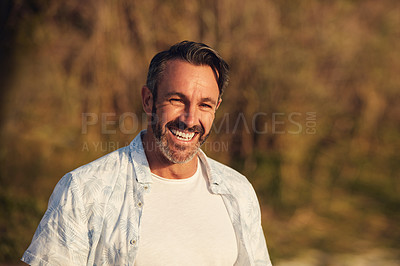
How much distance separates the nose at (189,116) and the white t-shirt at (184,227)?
35 centimetres

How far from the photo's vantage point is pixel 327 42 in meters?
8.13

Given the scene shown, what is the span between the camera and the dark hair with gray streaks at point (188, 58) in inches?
95.8

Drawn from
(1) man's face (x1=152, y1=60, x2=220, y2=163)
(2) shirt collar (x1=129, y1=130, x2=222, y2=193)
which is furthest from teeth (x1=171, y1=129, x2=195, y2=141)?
(2) shirt collar (x1=129, y1=130, x2=222, y2=193)

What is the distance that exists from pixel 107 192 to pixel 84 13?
559 centimetres

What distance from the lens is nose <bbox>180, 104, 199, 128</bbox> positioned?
7.94 feet

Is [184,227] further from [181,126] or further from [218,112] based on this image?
[218,112]

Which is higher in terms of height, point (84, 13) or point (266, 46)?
point (84, 13)

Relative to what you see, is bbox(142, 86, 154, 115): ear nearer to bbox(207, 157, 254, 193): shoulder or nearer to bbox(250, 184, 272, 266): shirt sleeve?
bbox(207, 157, 254, 193): shoulder

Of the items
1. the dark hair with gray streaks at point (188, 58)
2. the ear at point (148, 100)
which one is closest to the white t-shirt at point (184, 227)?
the ear at point (148, 100)

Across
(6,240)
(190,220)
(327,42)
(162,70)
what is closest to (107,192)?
(190,220)

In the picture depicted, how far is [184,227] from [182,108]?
0.67m

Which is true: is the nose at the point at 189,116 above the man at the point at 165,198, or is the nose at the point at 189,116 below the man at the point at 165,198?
above

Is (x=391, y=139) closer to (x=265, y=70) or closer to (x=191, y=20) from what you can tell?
(x=265, y=70)

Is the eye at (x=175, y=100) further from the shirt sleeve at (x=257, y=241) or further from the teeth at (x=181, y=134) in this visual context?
the shirt sleeve at (x=257, y=241)
